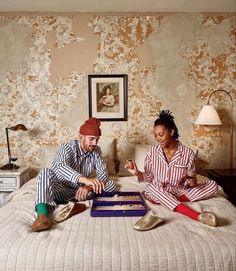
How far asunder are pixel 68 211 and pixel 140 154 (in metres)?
1.52

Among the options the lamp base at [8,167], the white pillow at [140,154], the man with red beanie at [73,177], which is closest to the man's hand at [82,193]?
the man with red beanie at [73,177]

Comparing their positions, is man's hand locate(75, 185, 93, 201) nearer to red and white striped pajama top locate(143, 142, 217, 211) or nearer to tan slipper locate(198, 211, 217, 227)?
red and white striped pajama top locate(143, 142, 217, 211)

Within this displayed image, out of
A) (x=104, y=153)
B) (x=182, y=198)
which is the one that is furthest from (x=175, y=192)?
(x=104, y=153)

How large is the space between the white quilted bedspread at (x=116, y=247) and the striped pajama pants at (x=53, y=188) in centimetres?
29

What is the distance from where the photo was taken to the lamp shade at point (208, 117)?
3.36 metres

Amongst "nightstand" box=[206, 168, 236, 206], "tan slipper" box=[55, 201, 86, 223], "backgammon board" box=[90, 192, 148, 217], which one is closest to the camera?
"tan slipper" box=[55, 201, 86, 223]

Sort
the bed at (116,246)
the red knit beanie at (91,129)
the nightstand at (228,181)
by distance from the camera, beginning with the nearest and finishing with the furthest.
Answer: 1. the bed at (116,246)
2. the red knit beanie at (91,129)
3. the nightstand at (228,181)

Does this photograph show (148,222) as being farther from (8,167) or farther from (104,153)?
(8,167)

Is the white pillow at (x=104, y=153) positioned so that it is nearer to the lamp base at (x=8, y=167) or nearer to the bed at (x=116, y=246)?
the lamp base at (x=8, y=167)

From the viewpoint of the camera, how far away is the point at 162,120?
8.66 ft

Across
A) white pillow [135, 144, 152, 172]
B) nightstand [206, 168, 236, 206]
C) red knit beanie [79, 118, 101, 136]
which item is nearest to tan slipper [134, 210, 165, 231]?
red knit beanie [79, 118, 101, 136]

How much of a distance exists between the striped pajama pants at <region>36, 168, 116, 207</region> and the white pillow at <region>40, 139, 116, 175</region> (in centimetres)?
77

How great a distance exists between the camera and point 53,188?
93.3 inches

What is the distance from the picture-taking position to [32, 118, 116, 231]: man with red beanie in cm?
213
